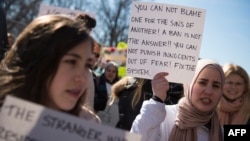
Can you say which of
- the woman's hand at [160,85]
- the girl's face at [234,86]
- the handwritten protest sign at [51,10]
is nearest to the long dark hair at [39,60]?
the woman's hand at [160,85]

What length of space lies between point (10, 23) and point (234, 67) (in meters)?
29.9

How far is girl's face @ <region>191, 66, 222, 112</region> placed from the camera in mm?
2938

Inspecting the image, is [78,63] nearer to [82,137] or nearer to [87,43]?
[87,43]

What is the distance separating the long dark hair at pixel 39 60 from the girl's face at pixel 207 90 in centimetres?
126

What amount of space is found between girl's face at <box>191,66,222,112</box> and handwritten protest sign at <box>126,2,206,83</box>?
0.49ft

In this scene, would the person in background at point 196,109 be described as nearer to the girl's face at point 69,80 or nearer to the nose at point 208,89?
the nose at point 208,89

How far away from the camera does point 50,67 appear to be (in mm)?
1854

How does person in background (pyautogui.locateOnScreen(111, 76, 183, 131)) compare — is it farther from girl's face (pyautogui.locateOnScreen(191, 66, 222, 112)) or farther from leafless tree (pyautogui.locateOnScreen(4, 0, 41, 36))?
leafless tree (pyautogui.locateOnScreen(4, 0, 41, 36))

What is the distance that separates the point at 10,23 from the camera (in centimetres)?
3266

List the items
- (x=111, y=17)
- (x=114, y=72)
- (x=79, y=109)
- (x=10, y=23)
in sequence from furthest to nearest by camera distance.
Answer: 1. (x=111, y=17)
2. (x=10, y=23)
3. (x=114, y=72)
4. (x=79, y=109)

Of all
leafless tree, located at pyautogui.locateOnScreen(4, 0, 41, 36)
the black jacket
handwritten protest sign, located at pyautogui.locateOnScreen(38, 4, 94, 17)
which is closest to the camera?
the black jacket

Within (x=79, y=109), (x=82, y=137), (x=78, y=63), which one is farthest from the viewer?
(x=79, y=109)

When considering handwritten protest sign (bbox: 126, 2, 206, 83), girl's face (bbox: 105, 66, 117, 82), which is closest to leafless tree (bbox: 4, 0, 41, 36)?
girl's face (bbox: 105, 66, 117, 82)

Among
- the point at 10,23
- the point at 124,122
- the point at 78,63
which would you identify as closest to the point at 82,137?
the point at 78,63
